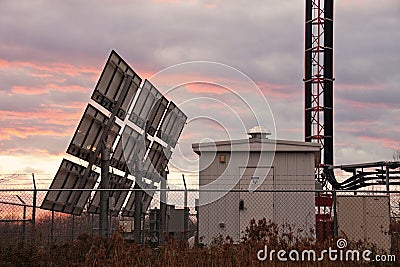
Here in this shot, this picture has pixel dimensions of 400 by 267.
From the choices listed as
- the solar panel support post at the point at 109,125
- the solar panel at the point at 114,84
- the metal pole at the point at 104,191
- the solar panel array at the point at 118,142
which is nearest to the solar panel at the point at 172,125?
the solar panel array at the point at 118,142

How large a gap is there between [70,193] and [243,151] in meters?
5.56

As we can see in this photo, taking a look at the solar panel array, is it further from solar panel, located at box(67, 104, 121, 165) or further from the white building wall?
the white building wall

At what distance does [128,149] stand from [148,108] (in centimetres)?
150

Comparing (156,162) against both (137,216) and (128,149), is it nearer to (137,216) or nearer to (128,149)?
(128,149)

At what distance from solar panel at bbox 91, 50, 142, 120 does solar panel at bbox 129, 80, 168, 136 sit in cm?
36

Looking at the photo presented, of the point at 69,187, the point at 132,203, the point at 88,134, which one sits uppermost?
the point at 88,134

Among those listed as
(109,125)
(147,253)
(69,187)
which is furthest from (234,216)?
(147,253)

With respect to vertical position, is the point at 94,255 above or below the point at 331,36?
below

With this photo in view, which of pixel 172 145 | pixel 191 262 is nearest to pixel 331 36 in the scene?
pixel 172 145

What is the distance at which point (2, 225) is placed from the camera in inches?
742

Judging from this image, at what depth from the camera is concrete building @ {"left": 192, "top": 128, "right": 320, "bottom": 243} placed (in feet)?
65.3

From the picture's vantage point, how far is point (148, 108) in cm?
2048

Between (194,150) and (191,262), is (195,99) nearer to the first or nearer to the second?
(194,150)

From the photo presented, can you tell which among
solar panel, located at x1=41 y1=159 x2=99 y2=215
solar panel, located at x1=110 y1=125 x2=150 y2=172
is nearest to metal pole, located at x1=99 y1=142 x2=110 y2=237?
solar panel, located at x1=41 y1=159 x2=99 y2=215
